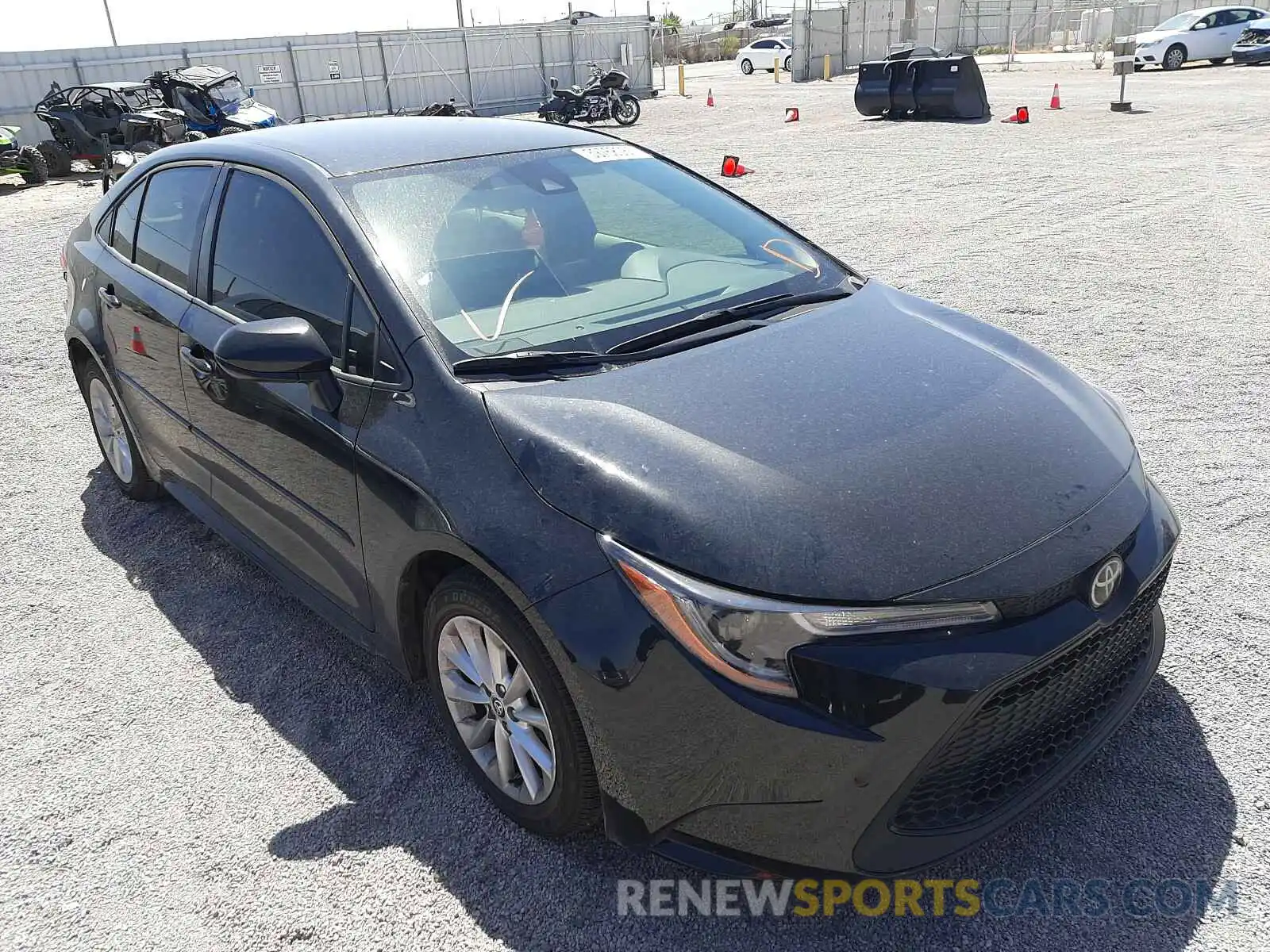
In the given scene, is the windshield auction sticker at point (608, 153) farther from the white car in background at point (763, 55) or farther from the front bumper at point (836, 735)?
the white car in background at point (763, 55)

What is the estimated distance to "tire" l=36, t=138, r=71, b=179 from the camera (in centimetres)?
1783

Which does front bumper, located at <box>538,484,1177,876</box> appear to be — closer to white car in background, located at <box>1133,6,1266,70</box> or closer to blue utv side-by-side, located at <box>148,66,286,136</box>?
blue utv side-by-side, located at <box>148,66,286,136</box>

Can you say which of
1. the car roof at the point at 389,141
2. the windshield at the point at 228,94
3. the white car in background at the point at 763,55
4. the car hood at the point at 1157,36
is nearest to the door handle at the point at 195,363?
the car roof at the point at 389,141

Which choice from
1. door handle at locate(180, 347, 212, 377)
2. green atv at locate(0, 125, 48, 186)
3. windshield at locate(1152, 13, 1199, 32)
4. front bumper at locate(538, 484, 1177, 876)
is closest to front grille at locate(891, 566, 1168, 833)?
front bumper at locate(538, 484, 1177, 876)

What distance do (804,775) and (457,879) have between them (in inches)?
39.9

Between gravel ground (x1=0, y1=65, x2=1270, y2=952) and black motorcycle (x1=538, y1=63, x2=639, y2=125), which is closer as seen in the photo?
gravel ground (x1=0, y1=65, x2=1270, y2=952)

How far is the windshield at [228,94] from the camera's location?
1795 cm

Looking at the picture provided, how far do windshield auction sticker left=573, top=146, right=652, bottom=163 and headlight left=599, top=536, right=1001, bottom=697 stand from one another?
212 cm

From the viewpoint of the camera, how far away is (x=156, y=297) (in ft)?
12.5

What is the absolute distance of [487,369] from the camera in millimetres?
2643

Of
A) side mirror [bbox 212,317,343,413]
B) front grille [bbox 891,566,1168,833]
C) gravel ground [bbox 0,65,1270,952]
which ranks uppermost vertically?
side mirror [bbox 212,317,343,413]

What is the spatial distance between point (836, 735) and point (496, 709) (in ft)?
3.16

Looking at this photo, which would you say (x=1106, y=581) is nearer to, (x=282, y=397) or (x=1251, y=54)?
(x=282, y=397)

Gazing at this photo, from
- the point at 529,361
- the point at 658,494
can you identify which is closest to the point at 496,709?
the point at 658,494
